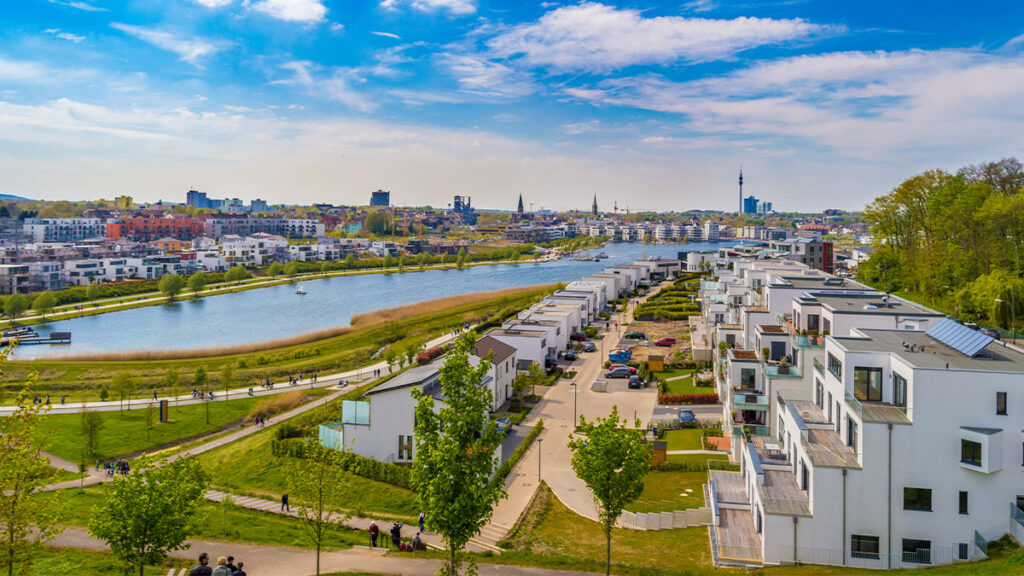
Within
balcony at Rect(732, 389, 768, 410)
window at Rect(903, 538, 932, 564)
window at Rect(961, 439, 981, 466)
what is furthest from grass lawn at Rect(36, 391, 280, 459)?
window at Rect(961, 439, 981, 466)

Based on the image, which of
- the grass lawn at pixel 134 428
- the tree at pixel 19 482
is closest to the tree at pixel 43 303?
the grass lawn at pixel 134 428

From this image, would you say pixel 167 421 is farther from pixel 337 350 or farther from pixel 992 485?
pixel 992 485

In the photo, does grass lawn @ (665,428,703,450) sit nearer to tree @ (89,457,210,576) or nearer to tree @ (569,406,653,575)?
tree @ (569,406,653,575)

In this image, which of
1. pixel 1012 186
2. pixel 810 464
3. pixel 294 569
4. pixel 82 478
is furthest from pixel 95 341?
pixel 1012 186

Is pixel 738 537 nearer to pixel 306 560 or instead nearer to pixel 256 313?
pixel 306 560

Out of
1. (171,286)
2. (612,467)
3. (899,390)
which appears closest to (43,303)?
(171,286)

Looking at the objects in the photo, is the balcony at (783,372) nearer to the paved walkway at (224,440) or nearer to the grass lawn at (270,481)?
the grass lawn at (270,481)
